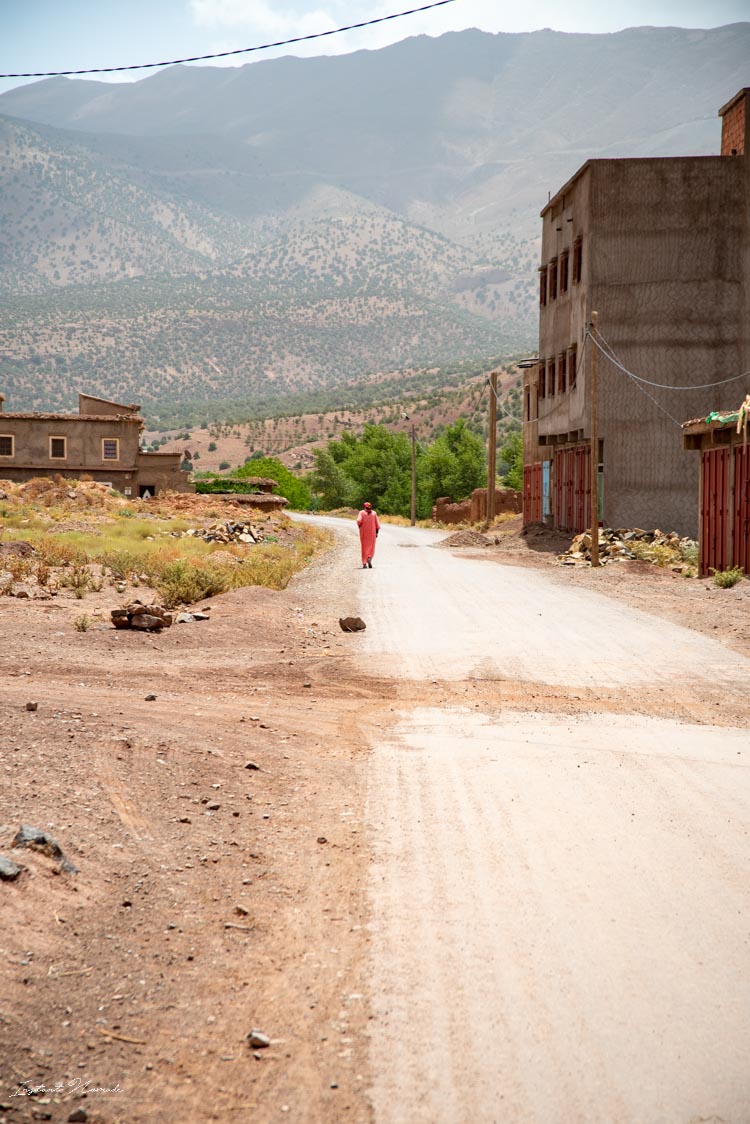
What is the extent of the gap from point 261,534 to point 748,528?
23.9m

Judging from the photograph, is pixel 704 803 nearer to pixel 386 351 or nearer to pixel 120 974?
pixel 120 974

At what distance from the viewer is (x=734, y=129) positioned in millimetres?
37406

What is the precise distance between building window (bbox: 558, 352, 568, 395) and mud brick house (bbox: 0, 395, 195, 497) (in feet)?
105

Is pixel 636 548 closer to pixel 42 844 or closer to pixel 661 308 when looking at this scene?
pixel 661 308

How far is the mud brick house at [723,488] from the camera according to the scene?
23.2 metres

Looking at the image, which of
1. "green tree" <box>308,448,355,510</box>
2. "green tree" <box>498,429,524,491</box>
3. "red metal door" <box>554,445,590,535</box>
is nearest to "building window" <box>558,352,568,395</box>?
"red metal door" <box>554,445,590,535</box>

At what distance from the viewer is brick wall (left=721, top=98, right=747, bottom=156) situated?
3641 centimetres

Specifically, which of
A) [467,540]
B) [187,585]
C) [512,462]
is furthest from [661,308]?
[512,462]

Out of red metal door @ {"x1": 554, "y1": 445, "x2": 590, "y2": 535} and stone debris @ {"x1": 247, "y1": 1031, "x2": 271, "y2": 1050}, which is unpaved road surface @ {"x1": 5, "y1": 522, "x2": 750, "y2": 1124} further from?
red metal door @ {"x1": 554, "y1": 445, "x2": 590, "y2": 535}

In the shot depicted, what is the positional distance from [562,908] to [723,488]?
20.6 metres

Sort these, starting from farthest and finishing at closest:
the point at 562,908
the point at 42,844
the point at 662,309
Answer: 1. the point at 662,309
2. the point at 42,844
3. the point at 562,908

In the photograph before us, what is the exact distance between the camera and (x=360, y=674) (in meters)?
12.2

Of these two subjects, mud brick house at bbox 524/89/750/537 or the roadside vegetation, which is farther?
mud brick house at bbox 524/89/750/537

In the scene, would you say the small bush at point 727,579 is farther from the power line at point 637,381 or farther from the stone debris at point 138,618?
the power line at point 637,381
